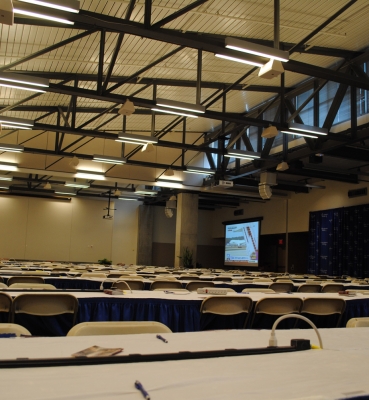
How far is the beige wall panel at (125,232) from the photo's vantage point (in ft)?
80.6

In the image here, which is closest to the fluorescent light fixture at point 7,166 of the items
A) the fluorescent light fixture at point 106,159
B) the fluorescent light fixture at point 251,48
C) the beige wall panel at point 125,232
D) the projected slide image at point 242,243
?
the fluorescent light fixture at point 106,159

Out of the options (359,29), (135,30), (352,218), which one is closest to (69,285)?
(135,30)

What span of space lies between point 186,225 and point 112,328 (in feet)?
59.1

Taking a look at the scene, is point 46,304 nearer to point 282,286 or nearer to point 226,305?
point 226,305

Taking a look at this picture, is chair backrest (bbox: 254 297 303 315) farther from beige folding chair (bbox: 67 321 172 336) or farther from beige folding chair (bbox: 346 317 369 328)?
beige folding chair (bbox: 67 321 172 336)

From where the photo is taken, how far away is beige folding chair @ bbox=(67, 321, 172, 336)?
225 centimetres

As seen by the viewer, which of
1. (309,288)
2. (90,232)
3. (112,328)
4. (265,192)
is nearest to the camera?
(112,328)

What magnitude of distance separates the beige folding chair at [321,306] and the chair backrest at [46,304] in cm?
216

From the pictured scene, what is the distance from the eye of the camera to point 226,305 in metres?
4.08

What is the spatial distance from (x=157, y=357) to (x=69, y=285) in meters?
5.58

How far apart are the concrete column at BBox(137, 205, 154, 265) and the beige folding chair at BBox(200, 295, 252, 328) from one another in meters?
20.7

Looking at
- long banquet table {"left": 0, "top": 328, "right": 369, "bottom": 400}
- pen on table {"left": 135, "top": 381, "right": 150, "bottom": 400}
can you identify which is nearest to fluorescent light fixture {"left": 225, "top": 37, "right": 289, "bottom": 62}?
long banquet table {"left": 0, "top": 328, "right": 369, "bottom": 400}

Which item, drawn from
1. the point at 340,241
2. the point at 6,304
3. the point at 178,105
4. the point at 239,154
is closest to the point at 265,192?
the point at 239,154

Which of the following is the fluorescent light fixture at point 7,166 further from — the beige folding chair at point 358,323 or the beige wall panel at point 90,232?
the beige folding chair at point 358,323
